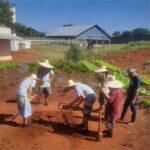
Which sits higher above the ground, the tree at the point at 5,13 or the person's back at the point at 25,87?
the tree at the point at 5,13

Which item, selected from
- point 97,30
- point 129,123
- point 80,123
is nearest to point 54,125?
point 80,123

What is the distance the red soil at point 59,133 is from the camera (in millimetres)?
7714

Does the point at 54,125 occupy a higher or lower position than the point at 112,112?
lower

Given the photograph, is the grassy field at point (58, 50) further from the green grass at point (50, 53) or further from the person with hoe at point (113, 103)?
the person with hoe at point (113, 103)

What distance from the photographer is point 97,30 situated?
5422 centimetres

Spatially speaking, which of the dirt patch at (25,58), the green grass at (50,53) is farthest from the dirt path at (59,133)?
the dirt patch at (25,58)

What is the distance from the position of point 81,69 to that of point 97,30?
128 ft

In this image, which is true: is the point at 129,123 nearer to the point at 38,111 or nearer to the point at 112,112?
the point at 112,112

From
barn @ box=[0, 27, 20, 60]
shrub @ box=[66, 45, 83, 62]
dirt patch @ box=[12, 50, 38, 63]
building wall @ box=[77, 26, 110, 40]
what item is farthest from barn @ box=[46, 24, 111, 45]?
shrub @ box=[66, 45, 83, 62]

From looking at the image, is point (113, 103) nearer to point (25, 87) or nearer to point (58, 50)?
point (25, 87)

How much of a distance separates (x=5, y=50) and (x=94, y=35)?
29.3 meters

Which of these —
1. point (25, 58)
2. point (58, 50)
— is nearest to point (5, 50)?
point (25, 58)

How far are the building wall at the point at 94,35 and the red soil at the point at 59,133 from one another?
41670 millimetres

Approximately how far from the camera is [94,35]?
5378 cm
